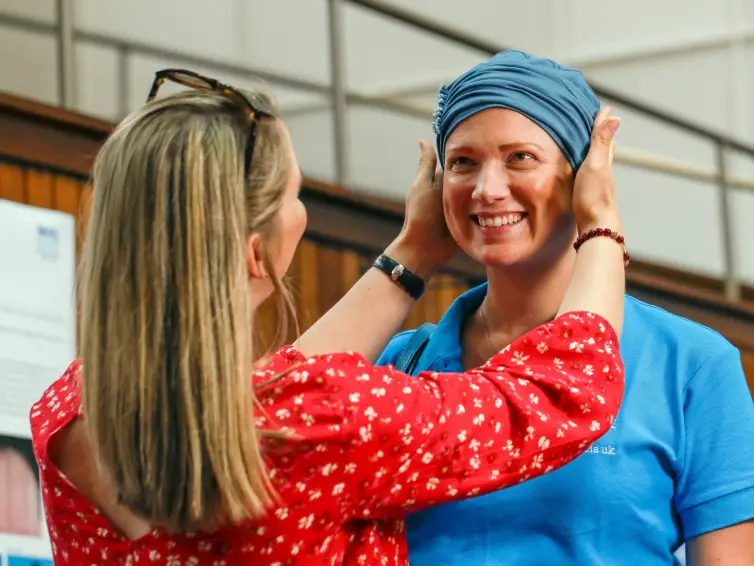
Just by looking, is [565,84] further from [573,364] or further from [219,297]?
[219,297]

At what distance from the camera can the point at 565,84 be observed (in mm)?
2066

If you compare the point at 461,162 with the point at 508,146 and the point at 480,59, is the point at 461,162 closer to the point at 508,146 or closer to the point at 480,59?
the point at 508,146

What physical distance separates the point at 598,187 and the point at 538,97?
7.0 inches

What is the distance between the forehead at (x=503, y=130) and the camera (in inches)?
80.4

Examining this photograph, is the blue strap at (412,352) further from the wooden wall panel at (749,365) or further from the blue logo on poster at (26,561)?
the wooden wall panel at (749,365)

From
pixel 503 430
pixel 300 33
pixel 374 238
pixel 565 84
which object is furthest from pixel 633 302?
pixel 300 33

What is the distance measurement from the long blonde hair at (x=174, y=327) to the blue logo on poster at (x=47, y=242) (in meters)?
2.08

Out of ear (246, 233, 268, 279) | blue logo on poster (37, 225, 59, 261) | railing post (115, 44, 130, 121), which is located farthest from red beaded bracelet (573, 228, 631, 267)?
railing post (115, 44, 130, 121)

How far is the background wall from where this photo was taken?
18.8 ft

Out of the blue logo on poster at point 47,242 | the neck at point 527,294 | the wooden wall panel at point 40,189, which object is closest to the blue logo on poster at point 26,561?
the blue logo on poster at point 47,242

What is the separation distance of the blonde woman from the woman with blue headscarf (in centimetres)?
21

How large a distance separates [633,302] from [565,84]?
337 millimetres

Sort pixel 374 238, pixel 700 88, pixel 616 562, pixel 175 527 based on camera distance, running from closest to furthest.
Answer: pixel 175 527 → pixel 616 562 → pixel 374 238 → pixel 700 88

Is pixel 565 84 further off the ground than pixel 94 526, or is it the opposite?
pixel 565 84
